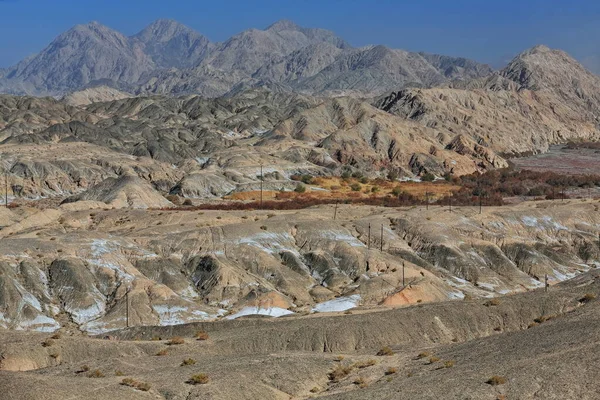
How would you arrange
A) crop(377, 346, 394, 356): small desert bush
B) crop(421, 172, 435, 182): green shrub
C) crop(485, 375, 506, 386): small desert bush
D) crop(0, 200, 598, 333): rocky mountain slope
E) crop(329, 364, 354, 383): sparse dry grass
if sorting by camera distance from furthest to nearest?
crop(421, 172, 435, 182): green shrub < crop(0, 200, 598, 333): rocky mountain slope < crop(377, 346, 394, 356): small desert bush < crop(329, 364, 354, 383): sparse dry grass < crop(485, 375, 506, 386): small desert bush

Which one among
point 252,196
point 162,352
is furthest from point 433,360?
point 252,196

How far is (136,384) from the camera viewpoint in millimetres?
30297

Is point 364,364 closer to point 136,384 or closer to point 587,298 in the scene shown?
point 136,384

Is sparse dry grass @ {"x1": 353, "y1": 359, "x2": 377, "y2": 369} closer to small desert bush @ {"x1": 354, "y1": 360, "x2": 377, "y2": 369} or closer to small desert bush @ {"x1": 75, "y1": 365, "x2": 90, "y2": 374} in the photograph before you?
small desert bush @ {"x1": 354, "y1": 360, "x2": 377, "y2": 369}

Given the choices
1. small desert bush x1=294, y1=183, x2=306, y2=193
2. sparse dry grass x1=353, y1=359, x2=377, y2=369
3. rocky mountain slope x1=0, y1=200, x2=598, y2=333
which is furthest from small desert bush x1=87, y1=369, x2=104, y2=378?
small desert bush x1=294, y1=183, x2=306, y2=193

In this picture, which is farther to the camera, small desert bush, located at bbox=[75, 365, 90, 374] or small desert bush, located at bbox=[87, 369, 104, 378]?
small desert bush, located at bbox=[75, 365, 90, 374]

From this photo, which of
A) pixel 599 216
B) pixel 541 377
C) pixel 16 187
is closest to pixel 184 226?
pixel 599 216

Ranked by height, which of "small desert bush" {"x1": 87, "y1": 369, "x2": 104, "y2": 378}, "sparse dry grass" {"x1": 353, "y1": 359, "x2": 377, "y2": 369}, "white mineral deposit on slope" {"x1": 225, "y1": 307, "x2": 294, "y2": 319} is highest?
"small desert bush" {"x1": 87, "y1": 369, "x2": 104, "y2": 378}

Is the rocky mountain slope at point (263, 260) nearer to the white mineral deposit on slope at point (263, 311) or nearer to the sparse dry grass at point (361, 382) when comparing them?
the white mineral deposit on slope at point (263, 311)

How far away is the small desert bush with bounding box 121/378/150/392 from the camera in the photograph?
3002 centimetres

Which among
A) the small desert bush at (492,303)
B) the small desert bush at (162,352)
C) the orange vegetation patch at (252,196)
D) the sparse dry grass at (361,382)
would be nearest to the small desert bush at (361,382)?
the sparse dry grass at (361,382)

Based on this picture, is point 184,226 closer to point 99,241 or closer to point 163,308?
point 99,241

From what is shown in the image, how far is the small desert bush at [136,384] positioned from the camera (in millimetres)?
30019

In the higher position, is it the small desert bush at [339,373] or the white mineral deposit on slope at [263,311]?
the small desert bush at [339,373]
